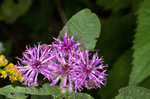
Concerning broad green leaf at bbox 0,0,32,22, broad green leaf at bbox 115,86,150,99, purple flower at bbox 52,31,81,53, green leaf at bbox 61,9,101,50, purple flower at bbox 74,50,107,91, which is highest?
broad green leaf at bbox 0,0,32,22

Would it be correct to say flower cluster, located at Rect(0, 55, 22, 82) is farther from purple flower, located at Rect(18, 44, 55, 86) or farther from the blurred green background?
the blurred green background

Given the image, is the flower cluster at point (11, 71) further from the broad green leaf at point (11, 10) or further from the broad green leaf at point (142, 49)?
the broad green leaf at point (11, 10)

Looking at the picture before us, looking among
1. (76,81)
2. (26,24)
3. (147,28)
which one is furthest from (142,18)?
(26,24)

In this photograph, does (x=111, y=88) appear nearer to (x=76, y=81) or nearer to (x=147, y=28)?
(x=147, y=28)

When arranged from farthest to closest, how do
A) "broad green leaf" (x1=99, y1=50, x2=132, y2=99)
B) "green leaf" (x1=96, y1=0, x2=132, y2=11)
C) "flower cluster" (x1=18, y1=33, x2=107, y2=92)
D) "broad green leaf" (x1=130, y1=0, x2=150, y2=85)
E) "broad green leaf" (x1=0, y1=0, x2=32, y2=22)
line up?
"broad green leaf" (x1=0, y1=0, x2=32, y2=22), "green leaf" (x1=96, y1=0, x2=132, y2=11), "broad green leaf" (x1=99, y1=50, x2=132, y2=99), "broad green leaf" (x1=130, y1=0, x2=150, y2=85), "flower cluster" (x1=18, y1=33, x2=107, y2=92)

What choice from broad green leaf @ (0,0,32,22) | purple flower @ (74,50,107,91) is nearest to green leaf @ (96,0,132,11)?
broad green leaf @ (0,0,32,22)

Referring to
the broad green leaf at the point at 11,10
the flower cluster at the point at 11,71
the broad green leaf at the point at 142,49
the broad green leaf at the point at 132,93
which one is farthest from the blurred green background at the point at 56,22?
the flower cluster at the point at 11,71

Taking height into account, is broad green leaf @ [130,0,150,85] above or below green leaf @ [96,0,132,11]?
below
